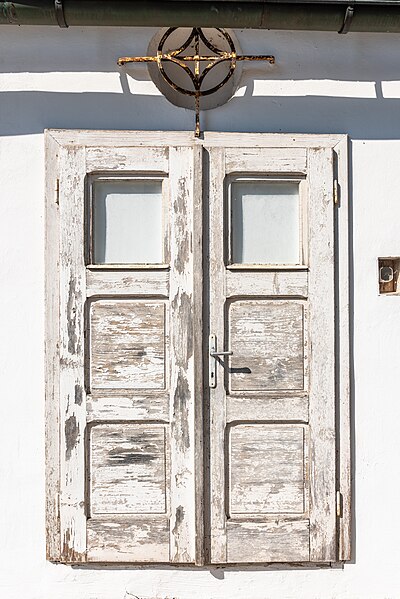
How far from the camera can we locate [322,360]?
296cm

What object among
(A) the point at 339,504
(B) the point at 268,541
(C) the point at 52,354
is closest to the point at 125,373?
(C) the point at 52,354

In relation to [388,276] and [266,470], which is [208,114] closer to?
[388,276]

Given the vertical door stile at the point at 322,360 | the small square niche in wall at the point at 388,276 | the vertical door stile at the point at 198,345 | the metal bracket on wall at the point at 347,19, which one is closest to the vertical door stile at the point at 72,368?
the vertical door stile at the point at 198,345

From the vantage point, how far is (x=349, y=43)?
301cm

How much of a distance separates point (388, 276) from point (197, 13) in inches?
59.8

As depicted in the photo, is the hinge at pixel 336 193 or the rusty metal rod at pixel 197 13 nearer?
the rusty metal rod at pixel 197 13

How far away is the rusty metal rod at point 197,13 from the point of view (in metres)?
2.75

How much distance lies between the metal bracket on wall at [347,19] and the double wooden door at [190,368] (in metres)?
0.56

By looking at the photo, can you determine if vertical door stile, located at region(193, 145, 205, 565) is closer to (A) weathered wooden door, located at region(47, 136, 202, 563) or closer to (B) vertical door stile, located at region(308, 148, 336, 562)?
(A) weathered wooden door, located at region(47, 136, 202, 563)

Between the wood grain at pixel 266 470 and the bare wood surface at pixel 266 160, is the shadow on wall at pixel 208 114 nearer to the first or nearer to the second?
the bare wood surface at pixel 266 160

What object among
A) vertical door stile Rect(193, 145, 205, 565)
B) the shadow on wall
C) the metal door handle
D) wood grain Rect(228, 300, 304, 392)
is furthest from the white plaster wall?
the metal door handle

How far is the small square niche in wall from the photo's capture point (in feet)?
10.0

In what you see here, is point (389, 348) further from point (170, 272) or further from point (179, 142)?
point (179, 142)

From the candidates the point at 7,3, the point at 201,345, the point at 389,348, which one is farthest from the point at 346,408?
the point at 7,3
